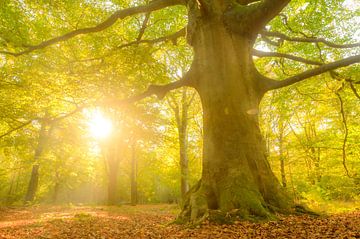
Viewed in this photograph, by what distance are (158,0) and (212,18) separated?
1.81 meters

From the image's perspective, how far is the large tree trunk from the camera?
6.09m

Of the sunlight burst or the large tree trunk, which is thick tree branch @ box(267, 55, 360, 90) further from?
the sunlight burst

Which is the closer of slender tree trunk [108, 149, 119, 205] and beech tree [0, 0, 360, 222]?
beech tree [0, 0, 360, 222]

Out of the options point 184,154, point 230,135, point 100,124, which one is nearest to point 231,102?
point 230,135

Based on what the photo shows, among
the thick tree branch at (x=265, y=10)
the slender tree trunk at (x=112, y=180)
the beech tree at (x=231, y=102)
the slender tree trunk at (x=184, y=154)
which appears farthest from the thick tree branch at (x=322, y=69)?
the slender tree trunk at (x=112, y=180)

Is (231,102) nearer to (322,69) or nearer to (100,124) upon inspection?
(322,69)

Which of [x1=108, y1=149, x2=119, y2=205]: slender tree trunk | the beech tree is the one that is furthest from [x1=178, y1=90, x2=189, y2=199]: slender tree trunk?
the beech tree

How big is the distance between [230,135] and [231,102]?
83cm

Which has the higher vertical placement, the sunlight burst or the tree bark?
the sunlight burst

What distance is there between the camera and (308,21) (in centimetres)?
1072

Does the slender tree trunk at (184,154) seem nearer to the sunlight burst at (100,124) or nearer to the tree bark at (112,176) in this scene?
the tree bark at (112,176)

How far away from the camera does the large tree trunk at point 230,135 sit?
6.09 meters

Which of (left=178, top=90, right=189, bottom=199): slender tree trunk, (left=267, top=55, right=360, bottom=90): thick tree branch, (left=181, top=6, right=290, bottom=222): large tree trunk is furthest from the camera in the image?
(left=178, top=90, right=189, bottom=199): slender tree trunk

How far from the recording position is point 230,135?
21.4ft
